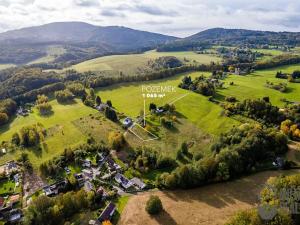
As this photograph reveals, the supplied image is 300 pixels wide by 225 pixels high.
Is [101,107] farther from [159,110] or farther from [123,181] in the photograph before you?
[123,181]

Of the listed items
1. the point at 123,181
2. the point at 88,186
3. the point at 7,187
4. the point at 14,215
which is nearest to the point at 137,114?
the point at 123,181

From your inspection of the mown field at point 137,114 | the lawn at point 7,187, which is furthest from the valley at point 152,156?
the mown field at point 137,114

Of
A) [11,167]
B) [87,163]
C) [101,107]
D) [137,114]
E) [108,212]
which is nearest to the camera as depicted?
[108,212]

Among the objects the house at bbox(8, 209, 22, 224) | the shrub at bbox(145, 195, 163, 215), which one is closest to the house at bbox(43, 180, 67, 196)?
the house at bbox(8, 209, 22, 224)

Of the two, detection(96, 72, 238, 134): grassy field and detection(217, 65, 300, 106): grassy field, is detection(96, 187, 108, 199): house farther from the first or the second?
detection(217, 65, 300, 106): grassy field

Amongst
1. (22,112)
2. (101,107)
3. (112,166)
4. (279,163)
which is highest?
(101,107)

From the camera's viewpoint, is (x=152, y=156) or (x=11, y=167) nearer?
(x=152, y=156)

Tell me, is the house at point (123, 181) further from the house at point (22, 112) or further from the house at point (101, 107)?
the house at point (22, 112)
